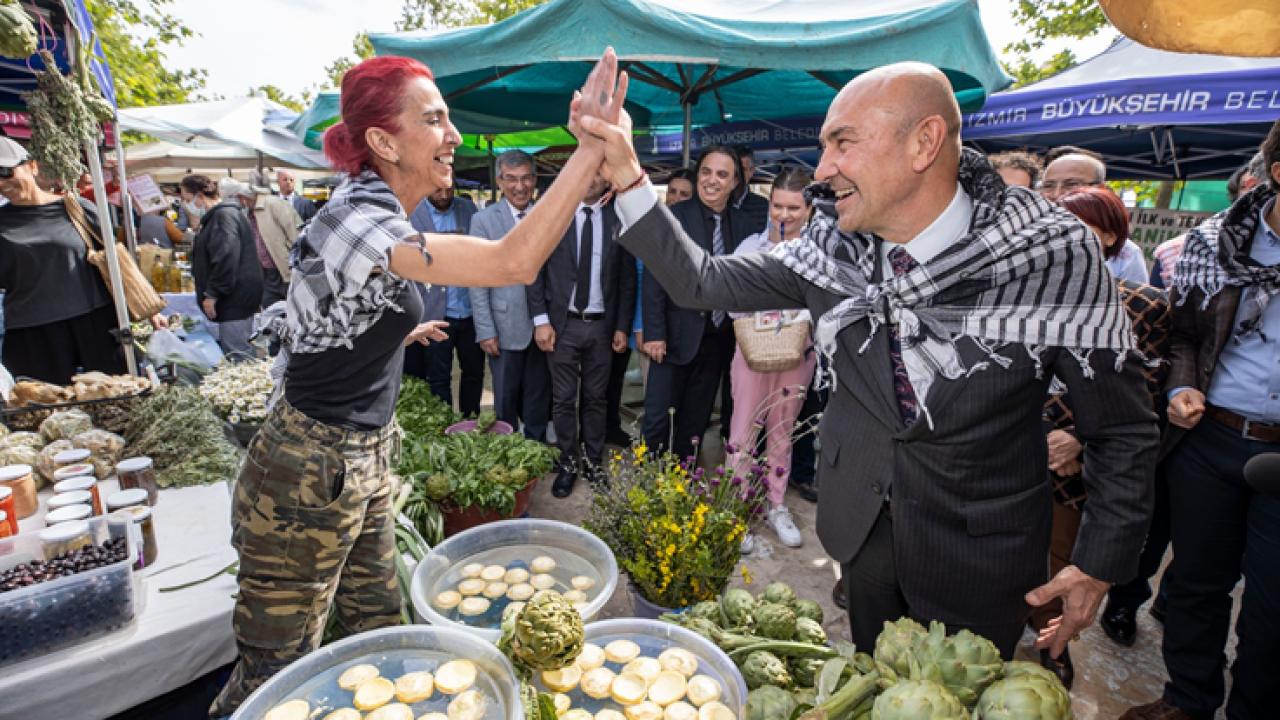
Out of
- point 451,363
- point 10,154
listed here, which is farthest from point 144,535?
point 451,363

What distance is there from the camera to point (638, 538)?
245 cm

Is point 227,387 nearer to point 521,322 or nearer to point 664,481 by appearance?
point 521,322

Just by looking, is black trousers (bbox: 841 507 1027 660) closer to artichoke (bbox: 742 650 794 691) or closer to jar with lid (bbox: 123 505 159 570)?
artichoke (bbox: 742 650 794 691)

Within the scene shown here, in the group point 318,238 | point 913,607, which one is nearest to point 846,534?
point 913,607

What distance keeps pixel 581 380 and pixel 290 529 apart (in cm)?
296

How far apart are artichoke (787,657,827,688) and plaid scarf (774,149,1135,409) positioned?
27.0 inches

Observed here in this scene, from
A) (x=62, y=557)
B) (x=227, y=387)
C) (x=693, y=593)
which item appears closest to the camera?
(x=62, y=557)

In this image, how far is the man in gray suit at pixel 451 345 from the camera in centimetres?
514

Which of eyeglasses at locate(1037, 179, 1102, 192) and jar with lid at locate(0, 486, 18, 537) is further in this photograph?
eyeglasses at locate(1037, 179, 1102, 192)

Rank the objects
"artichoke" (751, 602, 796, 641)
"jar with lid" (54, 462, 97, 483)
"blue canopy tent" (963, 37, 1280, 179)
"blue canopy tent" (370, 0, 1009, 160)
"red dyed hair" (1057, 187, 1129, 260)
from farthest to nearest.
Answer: "blue canopy tent" (963, 37, 1280, 179) < "blue canopy tent" (370, 0, 1009, 160) < "red dyed hair" (1057, 187, 1129, 260) < "jar with lid" (54, 462, 97, 483) < "artichoke" (751, 602, 796, 641)

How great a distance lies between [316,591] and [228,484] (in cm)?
120

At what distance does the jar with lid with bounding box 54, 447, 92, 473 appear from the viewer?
2.29 meters

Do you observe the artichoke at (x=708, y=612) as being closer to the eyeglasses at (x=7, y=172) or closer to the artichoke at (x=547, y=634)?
the artichoke at (x=547, y=634)

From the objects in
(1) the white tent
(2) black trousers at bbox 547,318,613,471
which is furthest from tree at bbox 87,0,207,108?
(2) black trousers at bbox 547,318,613,471
